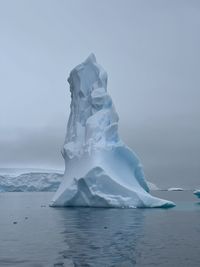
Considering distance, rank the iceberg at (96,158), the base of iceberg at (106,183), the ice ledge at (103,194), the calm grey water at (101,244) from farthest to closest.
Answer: the iceberg at (96,158), the base of iceberg at (106,183), the ice ledge at (103,194), the calm grey water at (101,244)

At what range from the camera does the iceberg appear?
32.4 meters

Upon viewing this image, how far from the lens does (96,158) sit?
1346 inches

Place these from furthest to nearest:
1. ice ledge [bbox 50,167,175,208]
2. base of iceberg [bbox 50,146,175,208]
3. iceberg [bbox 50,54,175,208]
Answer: iceberg [bbox 50,54,175,208]
base of iceberg [bbox 50,146,175,208]
ice ledge [bbox 50,167,175,208]

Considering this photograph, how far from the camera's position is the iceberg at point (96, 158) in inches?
1275

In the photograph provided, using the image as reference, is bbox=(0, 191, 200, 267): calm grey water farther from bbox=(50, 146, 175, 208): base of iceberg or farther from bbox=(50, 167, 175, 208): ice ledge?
bbox=(50, 146, 175, 208): base of iceberg

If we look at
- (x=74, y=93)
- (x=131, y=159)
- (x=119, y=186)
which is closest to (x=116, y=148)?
(x=131, y=159)

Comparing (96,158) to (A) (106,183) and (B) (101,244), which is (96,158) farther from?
(B) (101,244)

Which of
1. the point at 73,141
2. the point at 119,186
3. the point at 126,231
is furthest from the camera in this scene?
the point at 73,141

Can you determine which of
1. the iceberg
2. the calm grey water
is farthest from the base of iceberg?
the calm grey water

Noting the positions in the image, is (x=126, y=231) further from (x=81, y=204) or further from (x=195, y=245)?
(x=81, y=204)

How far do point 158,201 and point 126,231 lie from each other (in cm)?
1383

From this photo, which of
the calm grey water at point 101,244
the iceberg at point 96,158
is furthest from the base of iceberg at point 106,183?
the calm grey water at point 101,244

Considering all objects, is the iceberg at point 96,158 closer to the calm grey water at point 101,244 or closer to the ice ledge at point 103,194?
the ice ledge at point 103,194

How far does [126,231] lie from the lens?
765 inches
